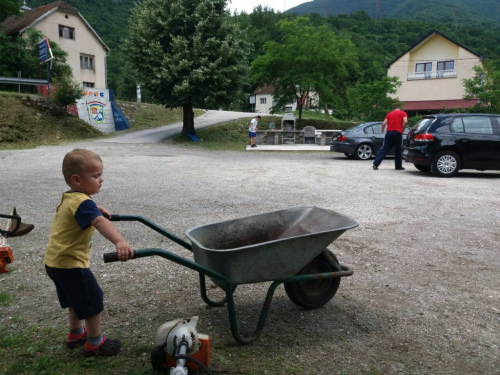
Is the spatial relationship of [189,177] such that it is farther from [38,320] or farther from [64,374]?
[64,374]

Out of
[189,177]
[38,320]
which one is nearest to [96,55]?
[189,177]

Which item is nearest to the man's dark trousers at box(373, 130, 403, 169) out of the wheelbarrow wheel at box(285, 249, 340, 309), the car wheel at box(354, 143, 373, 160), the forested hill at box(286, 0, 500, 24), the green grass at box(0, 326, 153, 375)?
the car wheel at box(354, 143, 373, 160)

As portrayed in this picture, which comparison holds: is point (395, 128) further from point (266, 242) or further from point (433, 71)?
point (433, 71)

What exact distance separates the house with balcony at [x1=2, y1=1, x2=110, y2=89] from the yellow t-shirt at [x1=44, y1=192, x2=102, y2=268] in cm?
4242

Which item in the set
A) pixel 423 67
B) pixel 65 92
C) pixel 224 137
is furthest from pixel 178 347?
pixel 423 67

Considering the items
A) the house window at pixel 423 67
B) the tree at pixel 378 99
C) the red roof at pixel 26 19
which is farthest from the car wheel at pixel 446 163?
the house window at pixel 423 67

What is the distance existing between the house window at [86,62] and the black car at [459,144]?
41.8 m

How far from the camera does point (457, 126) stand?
11.3m

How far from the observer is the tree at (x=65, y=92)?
2341cm

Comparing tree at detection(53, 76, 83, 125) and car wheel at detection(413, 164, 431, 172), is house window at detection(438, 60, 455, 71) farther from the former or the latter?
car wheel at detection(413, 164, 431, 172)

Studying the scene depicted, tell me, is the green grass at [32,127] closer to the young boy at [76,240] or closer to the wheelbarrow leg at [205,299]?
the wheelbarrow leg at [205,299]

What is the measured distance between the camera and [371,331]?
3.23 m

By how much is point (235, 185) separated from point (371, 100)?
20.1 meters

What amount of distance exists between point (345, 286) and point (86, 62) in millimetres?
47729
